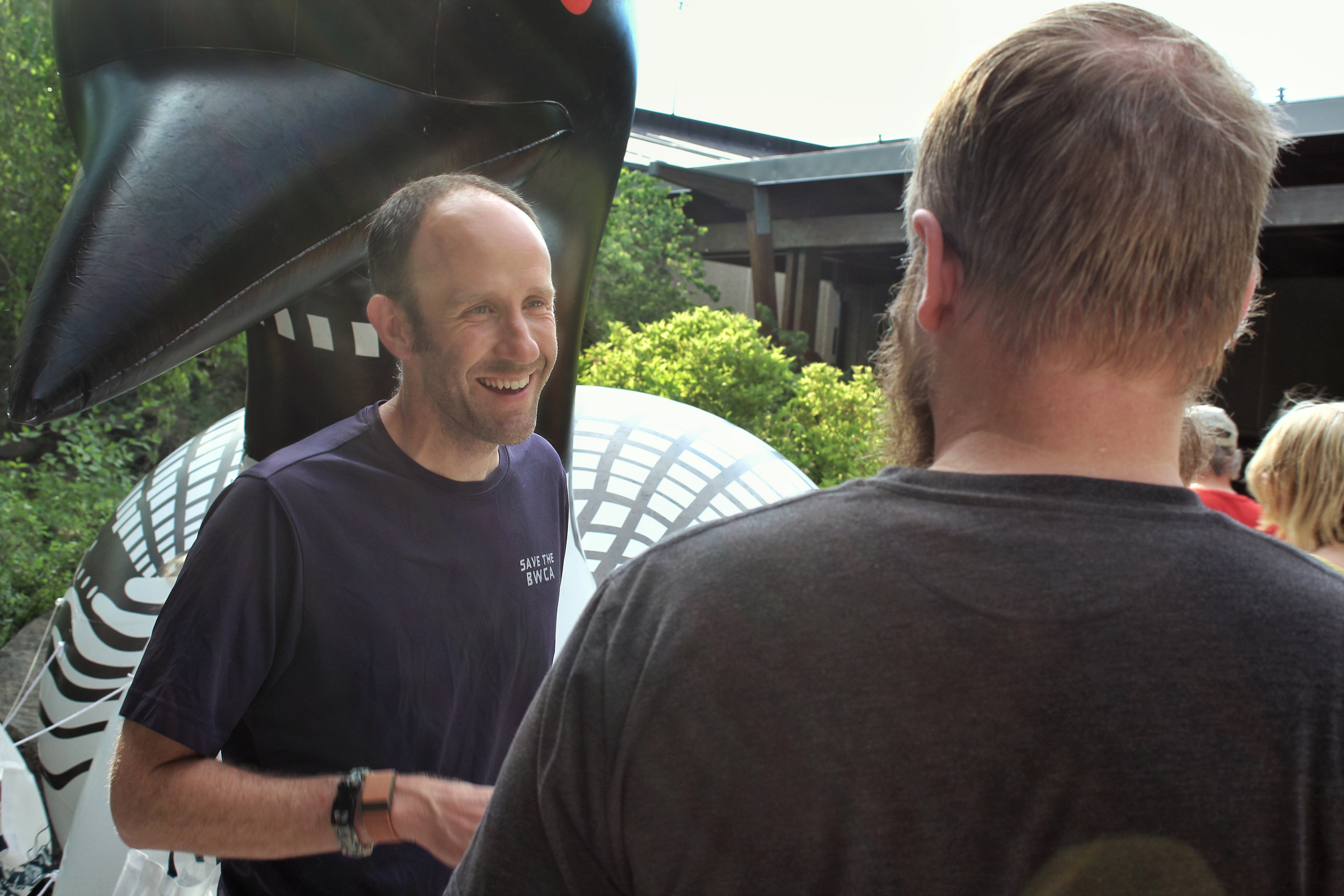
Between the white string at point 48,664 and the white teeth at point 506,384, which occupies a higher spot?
the white teeth at point 506,384

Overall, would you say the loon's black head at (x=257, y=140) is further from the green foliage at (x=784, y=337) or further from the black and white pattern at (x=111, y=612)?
the green foliage at (x=784, y=337)

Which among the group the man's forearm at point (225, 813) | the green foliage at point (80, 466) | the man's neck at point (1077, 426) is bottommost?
the green foliage at point (80, 466)

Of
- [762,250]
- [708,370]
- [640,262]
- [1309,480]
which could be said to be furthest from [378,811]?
[762,250]

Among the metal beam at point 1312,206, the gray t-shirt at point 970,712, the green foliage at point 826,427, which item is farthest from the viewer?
the metal beam at point 1312,206

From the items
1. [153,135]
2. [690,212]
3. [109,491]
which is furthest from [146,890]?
[690,212]

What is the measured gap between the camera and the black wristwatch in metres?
1.24

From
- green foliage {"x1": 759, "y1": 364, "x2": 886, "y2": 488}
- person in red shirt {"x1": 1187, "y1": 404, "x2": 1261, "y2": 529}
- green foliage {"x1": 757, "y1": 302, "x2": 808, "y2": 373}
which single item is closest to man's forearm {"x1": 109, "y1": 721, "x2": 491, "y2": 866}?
person in red shirt {"x1": 1187, "y1": 404, "x2": 1261, "y2": 529}

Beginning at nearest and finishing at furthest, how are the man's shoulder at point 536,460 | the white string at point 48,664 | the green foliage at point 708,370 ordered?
the man's shoulder at point 536,460
the white string at point 48,664
the green foliage at point 708,370

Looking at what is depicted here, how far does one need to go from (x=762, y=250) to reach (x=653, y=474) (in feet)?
37.6

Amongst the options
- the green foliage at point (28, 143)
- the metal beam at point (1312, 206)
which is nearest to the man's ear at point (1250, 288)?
the green foliage at point (28, 143)

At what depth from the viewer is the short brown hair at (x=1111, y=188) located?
29.7 inches

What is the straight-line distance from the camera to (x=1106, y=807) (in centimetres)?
71

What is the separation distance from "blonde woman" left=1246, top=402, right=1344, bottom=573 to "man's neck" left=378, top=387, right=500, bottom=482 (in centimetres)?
234

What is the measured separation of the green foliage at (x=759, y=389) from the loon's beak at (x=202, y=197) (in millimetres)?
4971
